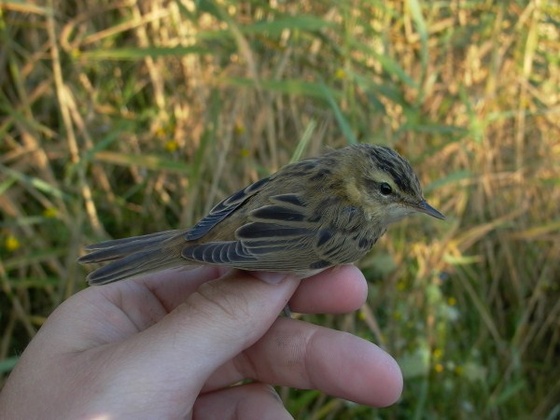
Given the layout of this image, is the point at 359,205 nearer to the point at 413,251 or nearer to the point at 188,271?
the point at 188,271

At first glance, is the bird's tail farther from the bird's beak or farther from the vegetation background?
the bird's beak

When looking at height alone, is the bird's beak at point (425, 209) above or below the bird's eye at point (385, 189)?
below

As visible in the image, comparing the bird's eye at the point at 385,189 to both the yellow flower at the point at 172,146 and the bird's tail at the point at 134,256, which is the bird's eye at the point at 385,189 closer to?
the bird's tail at the point at 134,256

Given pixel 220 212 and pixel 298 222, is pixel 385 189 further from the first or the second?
pixel 220 212

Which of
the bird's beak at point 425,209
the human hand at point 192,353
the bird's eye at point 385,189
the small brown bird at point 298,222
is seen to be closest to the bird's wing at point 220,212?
the small brown bird at point 298,222

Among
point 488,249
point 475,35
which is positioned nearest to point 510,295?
point 488,249

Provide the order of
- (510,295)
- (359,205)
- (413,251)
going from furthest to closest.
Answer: (510,295) < (413,251) < (359,205)
